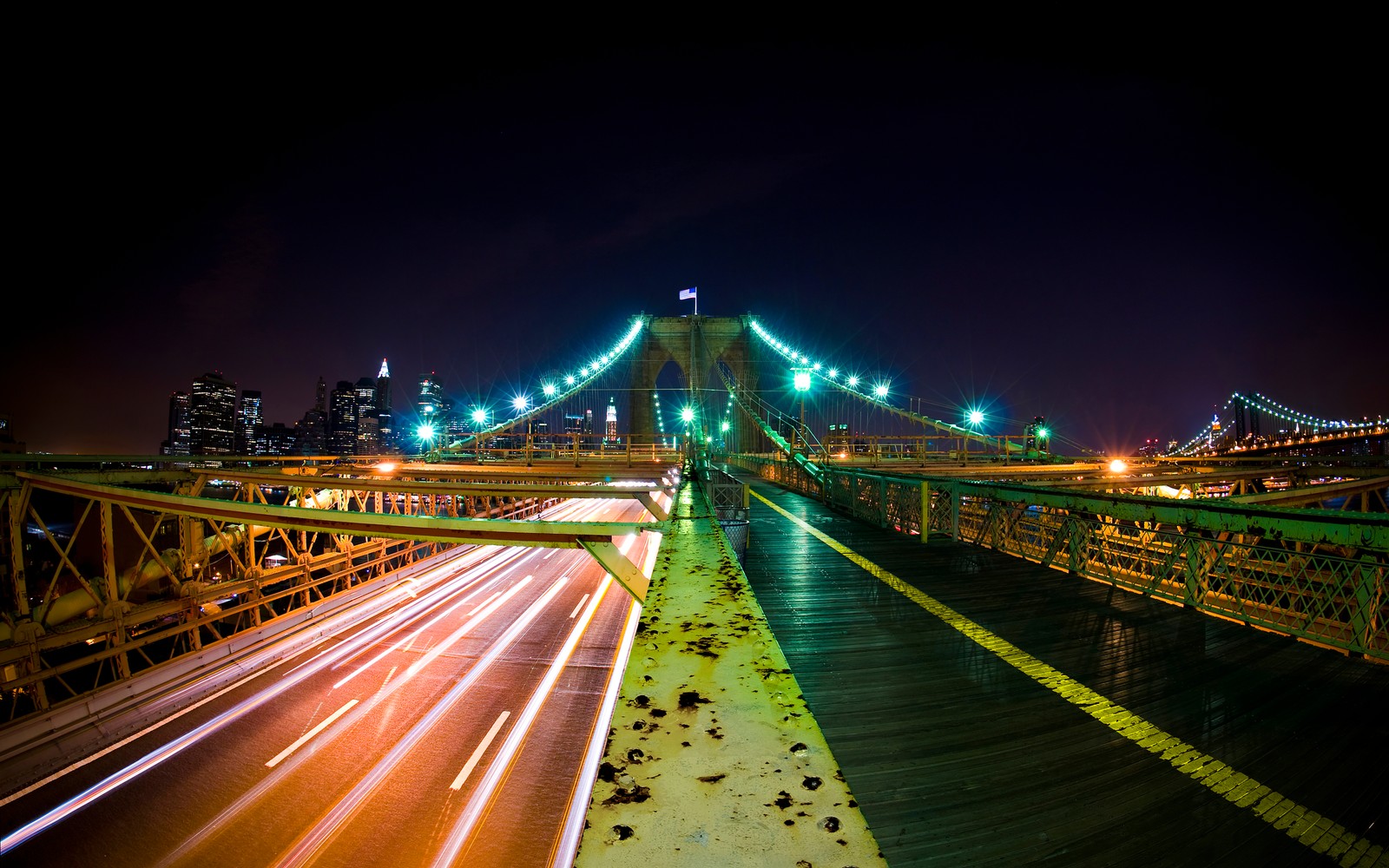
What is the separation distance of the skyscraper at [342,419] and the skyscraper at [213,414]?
102 ft

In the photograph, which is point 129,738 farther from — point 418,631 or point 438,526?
point 438,526

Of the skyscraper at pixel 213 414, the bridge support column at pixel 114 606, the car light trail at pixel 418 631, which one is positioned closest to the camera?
the bridge support column at pixel 114 606

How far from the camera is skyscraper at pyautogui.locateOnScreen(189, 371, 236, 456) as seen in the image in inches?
3947

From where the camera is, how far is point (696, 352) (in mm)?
52781

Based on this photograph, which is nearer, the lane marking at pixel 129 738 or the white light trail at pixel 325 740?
the white light trail at pixel 325 740

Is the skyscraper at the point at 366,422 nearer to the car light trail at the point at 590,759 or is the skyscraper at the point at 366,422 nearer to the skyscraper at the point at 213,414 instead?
the skyscraper at the point at 213,414

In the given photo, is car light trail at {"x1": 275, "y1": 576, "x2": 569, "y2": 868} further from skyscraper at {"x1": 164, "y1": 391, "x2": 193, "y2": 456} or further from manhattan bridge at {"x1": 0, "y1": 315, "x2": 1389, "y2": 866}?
skyscraper at {"x1": 164, "y1": 391, "x2": 193, "y2": 456}

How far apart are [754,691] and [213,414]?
473 ft

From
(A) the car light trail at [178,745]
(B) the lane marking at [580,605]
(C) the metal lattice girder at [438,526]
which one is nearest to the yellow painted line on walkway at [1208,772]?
(C) the metal lattice girder at [438,526]

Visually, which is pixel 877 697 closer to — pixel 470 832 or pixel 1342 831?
pixel 1342 831

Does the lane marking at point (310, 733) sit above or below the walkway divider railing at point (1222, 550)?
below

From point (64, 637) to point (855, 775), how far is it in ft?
46.8

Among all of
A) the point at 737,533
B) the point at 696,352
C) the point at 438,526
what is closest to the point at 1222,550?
the point at 737,533

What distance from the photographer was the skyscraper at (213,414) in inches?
3947
